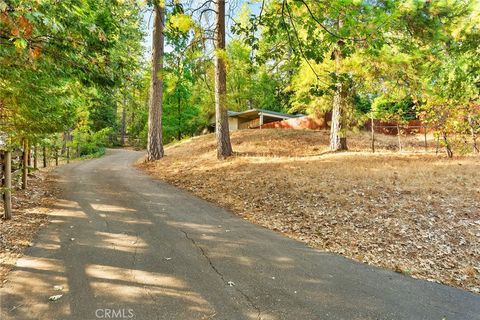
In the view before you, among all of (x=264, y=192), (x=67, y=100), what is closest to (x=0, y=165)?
(x=67, y=100)

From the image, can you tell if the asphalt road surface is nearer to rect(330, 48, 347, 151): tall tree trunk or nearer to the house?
rect(330, 48, 347, 151): tall tree trunk

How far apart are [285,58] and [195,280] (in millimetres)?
8635

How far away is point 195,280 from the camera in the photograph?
3.77 m

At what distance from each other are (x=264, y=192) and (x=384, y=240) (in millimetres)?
3249

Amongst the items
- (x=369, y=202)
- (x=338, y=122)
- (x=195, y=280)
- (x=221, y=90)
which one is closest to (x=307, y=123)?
(x=338, y=122)

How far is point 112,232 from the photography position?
205 inches

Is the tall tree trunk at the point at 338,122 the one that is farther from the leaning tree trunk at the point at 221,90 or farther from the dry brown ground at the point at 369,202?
the leaning tree trunk at the point at 221,90

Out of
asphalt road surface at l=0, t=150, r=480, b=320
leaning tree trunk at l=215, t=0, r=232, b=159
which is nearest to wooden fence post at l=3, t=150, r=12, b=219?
asphalt road surface at l=0, t=150, r=480, b=320

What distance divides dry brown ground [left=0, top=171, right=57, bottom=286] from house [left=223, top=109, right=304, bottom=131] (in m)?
Result: 24.5

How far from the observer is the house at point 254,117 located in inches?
1266

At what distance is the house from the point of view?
32156mm

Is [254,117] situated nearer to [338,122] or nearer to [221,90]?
[338,122]

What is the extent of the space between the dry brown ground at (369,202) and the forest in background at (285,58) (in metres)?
2.33

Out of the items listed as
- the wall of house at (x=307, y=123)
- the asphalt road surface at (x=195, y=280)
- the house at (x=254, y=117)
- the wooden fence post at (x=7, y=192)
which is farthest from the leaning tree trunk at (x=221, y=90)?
the house at (x=254, y=117)
